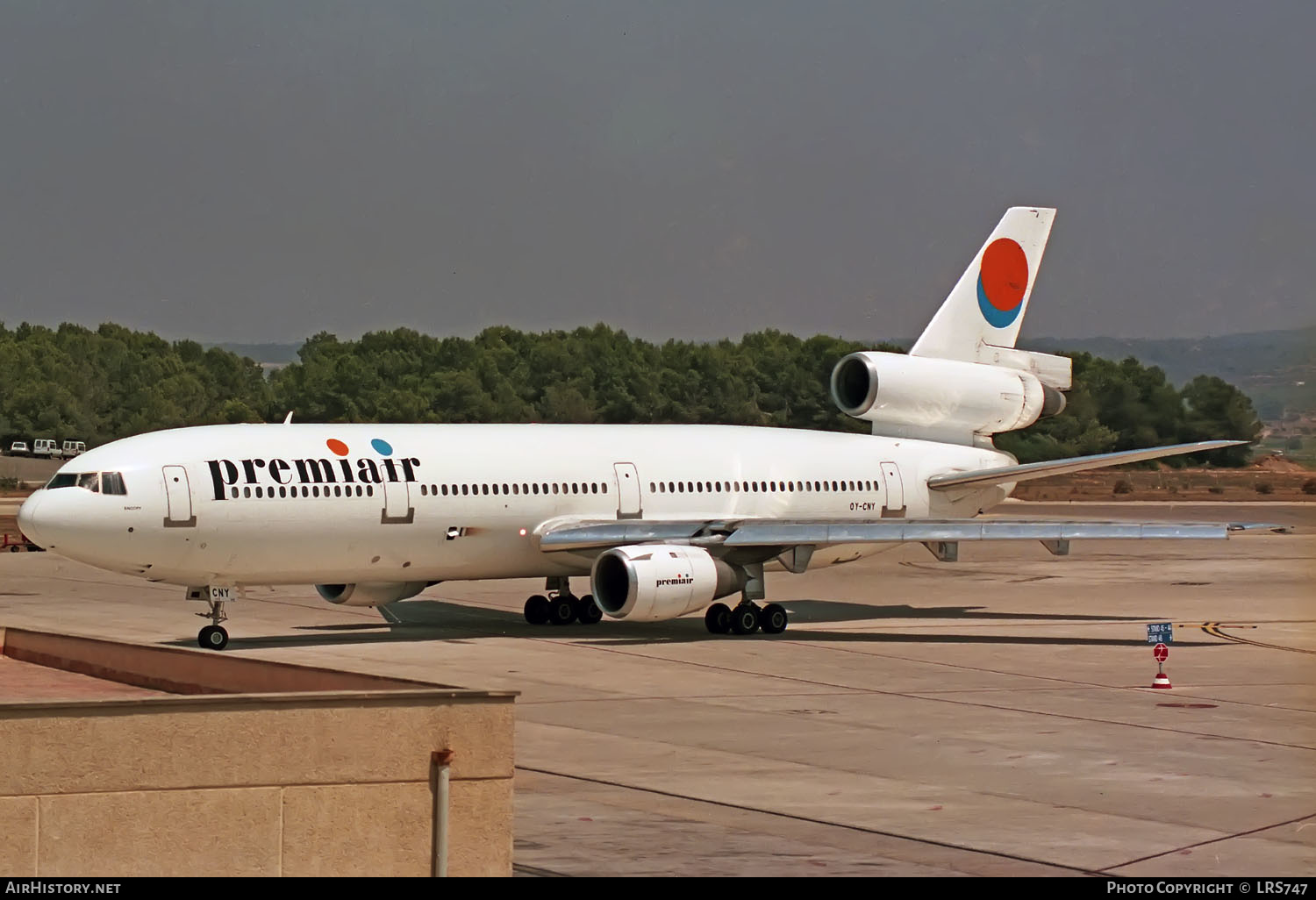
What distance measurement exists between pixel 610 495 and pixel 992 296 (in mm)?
11258

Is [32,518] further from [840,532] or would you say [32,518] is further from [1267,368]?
[1267,368]

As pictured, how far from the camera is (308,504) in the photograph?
3000 cm

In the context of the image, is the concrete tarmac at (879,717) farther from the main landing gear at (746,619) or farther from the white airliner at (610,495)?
the white airliner at (610,495)

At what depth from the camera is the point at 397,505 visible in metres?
31.1

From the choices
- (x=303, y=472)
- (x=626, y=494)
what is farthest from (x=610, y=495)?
(x=303, y=472)

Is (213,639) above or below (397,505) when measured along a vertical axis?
below

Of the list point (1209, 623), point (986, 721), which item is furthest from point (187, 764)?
point (1209, 623)

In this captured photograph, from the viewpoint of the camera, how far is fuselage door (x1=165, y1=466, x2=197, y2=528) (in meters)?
28.8

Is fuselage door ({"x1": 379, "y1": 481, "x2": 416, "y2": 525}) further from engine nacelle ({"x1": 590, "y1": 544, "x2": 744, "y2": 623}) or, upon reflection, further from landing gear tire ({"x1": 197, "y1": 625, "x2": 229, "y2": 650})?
engine nacelle ({"x1": 590, "y1": 544, "x2": 744, "y2": 623})

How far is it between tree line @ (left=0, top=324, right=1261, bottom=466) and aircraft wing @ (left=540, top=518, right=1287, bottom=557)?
41.4 metres

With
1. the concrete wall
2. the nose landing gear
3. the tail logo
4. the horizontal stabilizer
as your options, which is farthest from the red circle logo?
the concrete wall

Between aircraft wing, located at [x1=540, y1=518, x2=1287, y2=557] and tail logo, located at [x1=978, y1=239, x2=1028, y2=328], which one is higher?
tail logo, located at [x1=978, y1=239, x2=1028, y2=328]

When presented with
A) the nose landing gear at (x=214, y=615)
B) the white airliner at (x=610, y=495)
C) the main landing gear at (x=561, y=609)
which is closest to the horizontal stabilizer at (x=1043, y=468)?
the white airliner at (x=610, y=495)

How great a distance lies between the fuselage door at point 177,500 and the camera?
28844 mm
